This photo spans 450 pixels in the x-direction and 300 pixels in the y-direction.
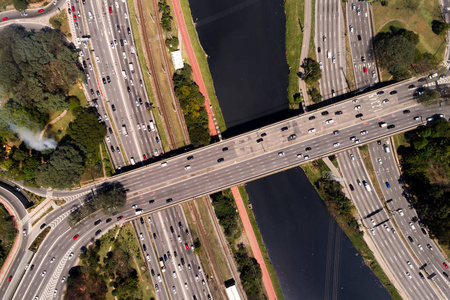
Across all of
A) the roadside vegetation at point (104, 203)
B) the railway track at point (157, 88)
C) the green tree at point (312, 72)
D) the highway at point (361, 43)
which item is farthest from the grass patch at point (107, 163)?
the highway at point (361, 43)

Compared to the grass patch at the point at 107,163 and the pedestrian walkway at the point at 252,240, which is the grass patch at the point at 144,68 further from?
the pedestrian walkway at the point at 252,240

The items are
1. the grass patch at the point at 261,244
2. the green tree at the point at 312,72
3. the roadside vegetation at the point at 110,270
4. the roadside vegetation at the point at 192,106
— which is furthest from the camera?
the grass patch at the point at 261,244

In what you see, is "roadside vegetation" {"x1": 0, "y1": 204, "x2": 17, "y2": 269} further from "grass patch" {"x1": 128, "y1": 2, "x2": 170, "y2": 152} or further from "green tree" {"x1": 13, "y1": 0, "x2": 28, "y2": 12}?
"green tree" {"x1": 13, "y1": 0, "x2": 28, "y2": 12}

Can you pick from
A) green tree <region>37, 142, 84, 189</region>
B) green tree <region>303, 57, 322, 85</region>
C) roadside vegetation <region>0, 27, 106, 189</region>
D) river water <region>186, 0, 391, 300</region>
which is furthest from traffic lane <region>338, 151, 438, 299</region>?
green tree <region>37, 142, 84, 189</region>

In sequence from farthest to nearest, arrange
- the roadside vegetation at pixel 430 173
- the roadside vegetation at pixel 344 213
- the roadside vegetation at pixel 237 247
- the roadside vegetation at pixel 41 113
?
the roadside vegetation at pixel 237 247
the roadside vegetation at pixel 344 213
the roadside vegetation at pixel 41 113
the roadside vegetation at pixel 430 173

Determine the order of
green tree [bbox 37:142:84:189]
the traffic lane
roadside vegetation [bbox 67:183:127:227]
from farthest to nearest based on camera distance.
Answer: the traffic lane → roadside vegetation [bbox 67:183:127:227] → green tree [bbox 37:142:84:189]

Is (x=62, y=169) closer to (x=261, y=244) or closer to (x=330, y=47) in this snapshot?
(x=261, y=244)

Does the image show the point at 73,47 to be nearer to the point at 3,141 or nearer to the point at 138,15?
the point at 138,15

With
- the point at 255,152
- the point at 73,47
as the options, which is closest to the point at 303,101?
the point at 255,152
